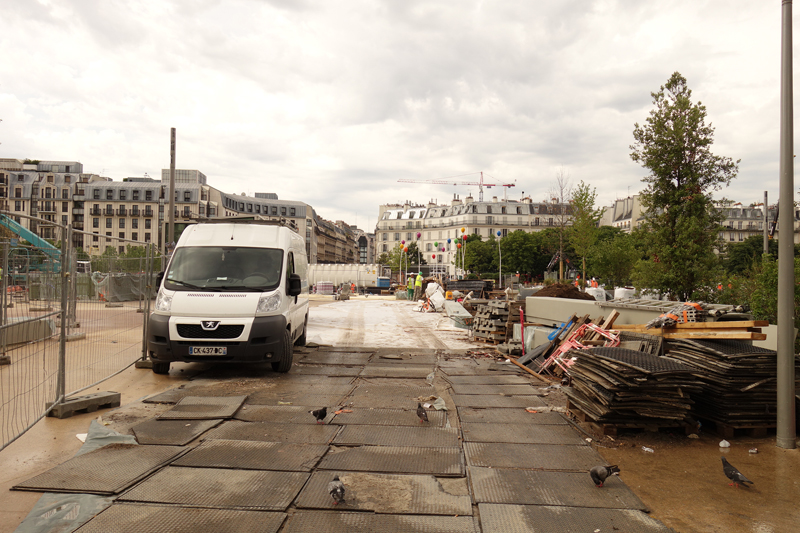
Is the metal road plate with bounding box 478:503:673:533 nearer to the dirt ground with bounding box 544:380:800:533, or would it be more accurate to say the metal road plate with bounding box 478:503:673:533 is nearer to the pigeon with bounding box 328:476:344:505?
the dirt ground with bounding box 544:380:800:533

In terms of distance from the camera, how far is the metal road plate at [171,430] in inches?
214

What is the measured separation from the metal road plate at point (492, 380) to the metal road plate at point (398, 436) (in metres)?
Result: 3.12

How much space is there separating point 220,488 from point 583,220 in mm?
31688

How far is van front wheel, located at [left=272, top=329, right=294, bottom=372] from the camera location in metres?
9.17

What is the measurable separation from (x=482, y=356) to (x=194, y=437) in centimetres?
822

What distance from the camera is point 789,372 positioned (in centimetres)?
556

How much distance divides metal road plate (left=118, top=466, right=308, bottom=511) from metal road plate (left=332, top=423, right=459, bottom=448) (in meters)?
1.11

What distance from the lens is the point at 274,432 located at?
19.2ft

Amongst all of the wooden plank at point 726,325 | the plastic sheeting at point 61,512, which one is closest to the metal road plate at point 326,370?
the wooden plank at point 726,325

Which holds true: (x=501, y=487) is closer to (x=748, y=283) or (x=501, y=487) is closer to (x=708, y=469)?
(x=708, y=469)

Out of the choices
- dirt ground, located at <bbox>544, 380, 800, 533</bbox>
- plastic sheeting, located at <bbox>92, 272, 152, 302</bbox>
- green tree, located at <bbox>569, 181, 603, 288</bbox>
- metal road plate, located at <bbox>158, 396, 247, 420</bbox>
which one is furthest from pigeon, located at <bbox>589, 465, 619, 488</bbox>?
green tree, located at <bbox>569, 181, 603, 288</bbox>

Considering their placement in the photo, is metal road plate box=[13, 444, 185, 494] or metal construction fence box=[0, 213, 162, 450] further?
metal construction fence box=[0, 213, 162, 450]

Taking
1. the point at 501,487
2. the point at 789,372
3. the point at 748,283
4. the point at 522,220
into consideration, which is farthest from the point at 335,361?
the point at 522,220

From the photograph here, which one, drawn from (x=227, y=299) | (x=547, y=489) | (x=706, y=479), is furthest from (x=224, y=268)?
(x=706, y=479)
